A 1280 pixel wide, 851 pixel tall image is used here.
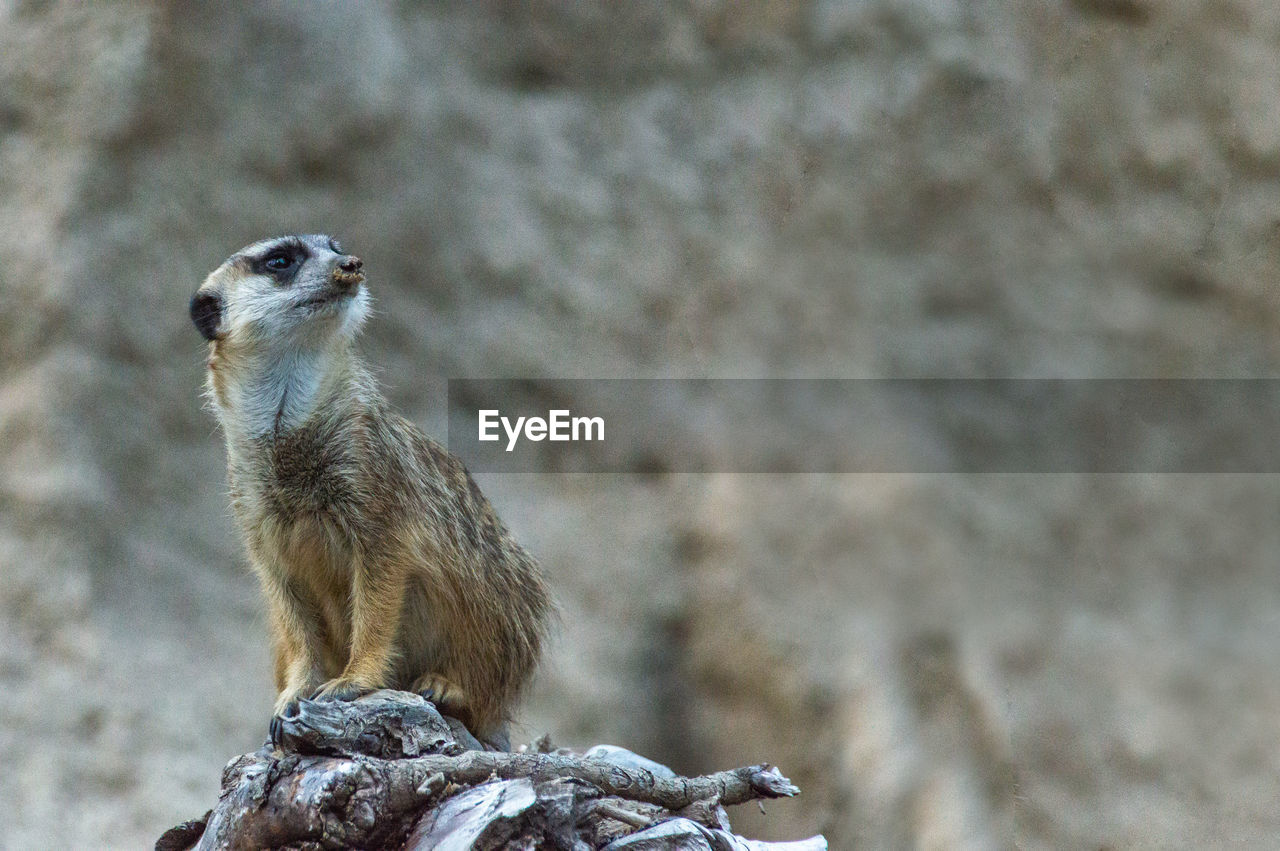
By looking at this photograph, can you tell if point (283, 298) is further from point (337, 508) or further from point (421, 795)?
point (421, 795)

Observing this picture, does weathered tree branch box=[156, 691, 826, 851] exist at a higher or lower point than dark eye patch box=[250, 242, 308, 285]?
lower

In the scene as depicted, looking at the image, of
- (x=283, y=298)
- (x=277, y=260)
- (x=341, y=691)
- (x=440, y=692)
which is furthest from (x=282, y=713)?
(x=277, y=260)

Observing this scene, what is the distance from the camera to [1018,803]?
459 cm

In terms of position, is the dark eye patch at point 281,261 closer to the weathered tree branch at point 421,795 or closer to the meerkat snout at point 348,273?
the meerkat snout at point 348,273

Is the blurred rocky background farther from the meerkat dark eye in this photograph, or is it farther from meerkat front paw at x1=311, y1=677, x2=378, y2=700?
meerkat front paw at x1=311, y1=677, x2=378, y2=700

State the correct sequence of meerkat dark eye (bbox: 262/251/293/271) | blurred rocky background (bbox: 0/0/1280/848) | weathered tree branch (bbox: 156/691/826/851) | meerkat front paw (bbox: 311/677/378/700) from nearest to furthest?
1. weathered tree branch (bbox: 156/691/826/851)
2. meerkat front paw (bbox: 311/677/378/700)
3. meerkat dark eye (bbox: 262/251/293/271)
4. blurred rocky background (bbox: 0/0/1280/848)

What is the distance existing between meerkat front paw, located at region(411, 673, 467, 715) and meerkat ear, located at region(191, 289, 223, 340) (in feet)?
2.89

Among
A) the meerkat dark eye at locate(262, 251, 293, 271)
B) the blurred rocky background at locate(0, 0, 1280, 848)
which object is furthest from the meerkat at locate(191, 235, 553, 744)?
the blurred rocky background at locate(0, 0, 1280, 848)

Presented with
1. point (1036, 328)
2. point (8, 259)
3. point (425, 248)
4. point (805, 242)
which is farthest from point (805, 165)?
point (8, 259)

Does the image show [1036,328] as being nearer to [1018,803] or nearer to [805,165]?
[805,165]

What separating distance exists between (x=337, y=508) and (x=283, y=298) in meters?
0.46

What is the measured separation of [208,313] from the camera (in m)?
2.82

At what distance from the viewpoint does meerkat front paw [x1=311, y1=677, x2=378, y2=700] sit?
2500 millimetres

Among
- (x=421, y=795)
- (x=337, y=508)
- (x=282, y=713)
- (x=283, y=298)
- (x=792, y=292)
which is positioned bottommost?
(x=421, y=795)
